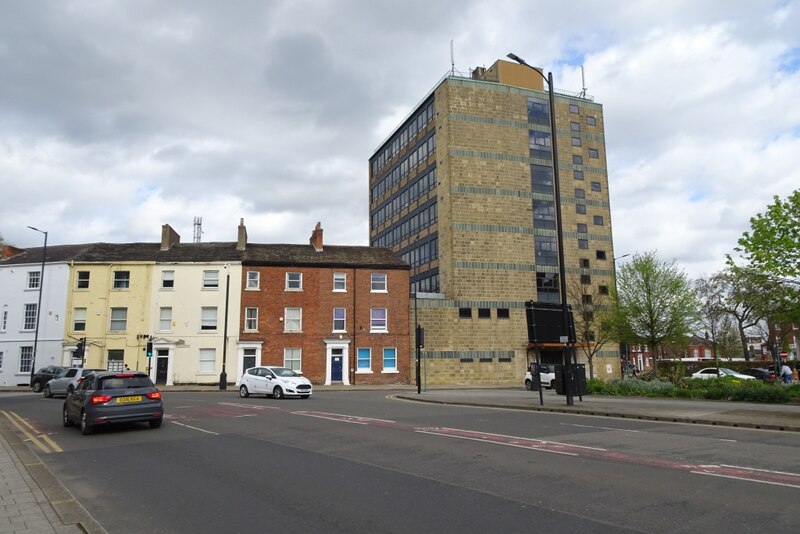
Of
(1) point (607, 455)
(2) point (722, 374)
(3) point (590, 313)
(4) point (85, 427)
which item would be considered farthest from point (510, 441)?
(2) point (722, 374)

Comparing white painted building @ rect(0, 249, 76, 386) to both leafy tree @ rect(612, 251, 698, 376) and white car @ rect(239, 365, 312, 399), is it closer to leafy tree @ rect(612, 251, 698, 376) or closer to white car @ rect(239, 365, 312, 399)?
white car @ rect(239, 365, 312, 399)

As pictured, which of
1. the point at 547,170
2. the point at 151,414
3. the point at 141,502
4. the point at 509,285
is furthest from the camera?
the point at 547,170

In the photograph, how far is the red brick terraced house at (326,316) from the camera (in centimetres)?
4103

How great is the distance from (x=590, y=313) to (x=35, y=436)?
36.1 m

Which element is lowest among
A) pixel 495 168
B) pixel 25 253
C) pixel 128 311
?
pixel 128 311

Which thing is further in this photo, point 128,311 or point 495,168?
point 495,168

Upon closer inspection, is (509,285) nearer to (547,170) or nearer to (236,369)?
(547,170)

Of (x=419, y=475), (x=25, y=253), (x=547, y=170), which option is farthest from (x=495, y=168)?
(x=419, y=475)

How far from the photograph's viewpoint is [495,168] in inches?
1950

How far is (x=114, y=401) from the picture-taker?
13820mm

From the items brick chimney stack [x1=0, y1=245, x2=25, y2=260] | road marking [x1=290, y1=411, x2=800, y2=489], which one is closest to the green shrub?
road marking [x1=290, y1=411, x2=800, y2=489]

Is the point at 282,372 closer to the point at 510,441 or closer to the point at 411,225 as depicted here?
the point at 510,441

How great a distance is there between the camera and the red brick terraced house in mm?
41031

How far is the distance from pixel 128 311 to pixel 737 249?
125 feet
